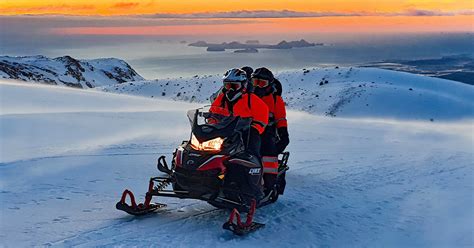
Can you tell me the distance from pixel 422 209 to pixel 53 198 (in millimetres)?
4907

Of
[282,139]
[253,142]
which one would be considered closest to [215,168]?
[253,142]

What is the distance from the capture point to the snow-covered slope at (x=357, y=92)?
121ft

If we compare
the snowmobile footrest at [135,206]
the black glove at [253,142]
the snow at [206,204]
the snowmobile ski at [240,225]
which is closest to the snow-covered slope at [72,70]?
the snow at [206,204]

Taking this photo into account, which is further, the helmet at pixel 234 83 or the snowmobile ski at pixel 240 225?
the helmet at pixel 234 83

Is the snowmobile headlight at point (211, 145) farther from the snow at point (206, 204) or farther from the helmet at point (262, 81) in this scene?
the helmet at point (262, 81)

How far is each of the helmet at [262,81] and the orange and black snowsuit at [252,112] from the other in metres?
0.96

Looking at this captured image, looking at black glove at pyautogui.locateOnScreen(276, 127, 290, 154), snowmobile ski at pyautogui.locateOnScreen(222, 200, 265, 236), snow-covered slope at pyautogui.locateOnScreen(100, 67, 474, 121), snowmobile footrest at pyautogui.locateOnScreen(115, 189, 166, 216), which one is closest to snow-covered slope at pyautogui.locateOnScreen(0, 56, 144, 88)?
snow-covered slope at pyautogui.locateOnScreen(100, 67, 474, 121)

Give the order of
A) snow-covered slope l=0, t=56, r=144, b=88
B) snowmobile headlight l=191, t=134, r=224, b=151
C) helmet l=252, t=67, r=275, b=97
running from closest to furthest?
snowmobile headlight l=191, t=134, r=224, b=151 → helmet l=252, t=67, r=275, b=97 → snow-covered slope l=0, t=56, r=144, b=88

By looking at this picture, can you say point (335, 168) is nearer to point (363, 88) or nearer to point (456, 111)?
point (456, 111)

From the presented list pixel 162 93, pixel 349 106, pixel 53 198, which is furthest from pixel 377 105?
pixel 53 198

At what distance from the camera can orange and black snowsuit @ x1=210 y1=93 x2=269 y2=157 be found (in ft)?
23.7

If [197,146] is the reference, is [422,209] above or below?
below

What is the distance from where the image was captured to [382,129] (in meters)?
16.8

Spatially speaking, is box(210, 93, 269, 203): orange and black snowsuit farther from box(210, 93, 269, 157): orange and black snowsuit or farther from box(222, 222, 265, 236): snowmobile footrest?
box(222, 222, 265, 236): snowmobile footrest
